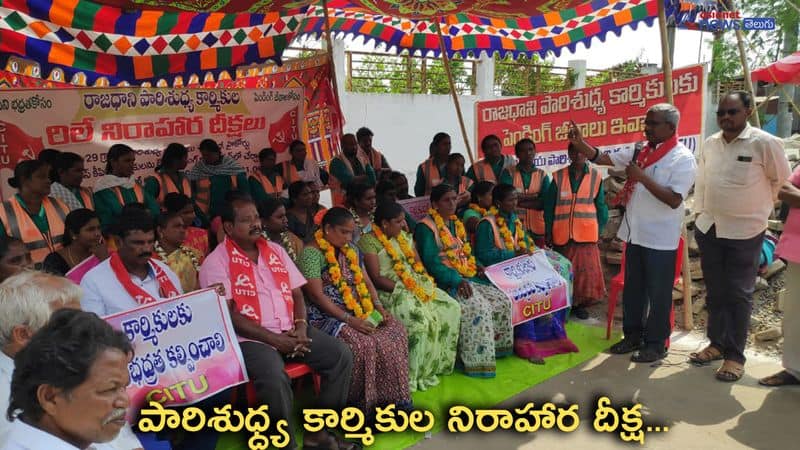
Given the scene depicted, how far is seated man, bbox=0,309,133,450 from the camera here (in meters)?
1.48

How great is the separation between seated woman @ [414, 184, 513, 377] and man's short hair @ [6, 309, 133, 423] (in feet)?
11.2

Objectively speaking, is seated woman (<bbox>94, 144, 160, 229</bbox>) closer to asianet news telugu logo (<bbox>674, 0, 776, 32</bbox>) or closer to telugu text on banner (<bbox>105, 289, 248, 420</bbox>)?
telugu text on banner (<bbox>105, 289, 248, 420</bbox>)

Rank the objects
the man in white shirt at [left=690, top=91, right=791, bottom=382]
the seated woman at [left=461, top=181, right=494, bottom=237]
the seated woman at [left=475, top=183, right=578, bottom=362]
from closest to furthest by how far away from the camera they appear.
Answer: the man in white shirt at [left=690, top=91, right=791, bottom=382]
the seated woman at [left=475, top=183, right=578, bottom=362]
the seated woman at [left=461, top=181, right=494, bottom=237]

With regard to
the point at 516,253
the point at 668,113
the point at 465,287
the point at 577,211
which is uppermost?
the point at 668,113

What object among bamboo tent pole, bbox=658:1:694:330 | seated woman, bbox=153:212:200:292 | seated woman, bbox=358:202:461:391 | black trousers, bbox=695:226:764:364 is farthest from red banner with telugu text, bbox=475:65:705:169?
seated woman, bbox=153:212:200:292

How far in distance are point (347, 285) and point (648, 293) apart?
263 cm

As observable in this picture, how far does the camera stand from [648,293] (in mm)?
5035

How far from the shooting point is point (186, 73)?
6.29 m

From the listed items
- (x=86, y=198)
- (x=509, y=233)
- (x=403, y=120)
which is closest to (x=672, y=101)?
(x=509, y=233)

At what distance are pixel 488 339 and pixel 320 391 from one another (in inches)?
60.1

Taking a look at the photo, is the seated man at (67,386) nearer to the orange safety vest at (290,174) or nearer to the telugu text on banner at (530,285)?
the telugu text on banner at (530,285)

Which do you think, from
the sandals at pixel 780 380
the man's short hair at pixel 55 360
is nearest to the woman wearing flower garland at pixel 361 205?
the man's short hair at pixel 55 360

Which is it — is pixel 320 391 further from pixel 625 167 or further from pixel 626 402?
pixel 625 167

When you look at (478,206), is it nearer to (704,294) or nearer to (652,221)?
(652,221)
